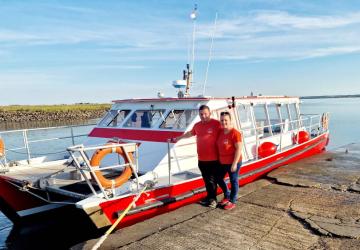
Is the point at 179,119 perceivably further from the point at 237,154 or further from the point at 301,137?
the point at 301,137

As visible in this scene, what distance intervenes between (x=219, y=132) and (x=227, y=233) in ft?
5.66

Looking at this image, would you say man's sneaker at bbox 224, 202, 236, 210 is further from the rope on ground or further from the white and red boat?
the rope on ground

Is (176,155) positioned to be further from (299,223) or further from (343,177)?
(343,177)

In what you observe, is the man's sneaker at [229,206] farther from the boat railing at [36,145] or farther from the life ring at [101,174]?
the boat railing at [36,145]

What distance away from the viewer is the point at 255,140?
920cm

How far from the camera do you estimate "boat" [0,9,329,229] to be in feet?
18.8

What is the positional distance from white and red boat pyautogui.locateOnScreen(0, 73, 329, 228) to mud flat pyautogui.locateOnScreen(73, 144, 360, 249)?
47 cm

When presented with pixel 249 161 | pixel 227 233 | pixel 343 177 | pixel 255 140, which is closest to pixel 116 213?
pixel 227 233

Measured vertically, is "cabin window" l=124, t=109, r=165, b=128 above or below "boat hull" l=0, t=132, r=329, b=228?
above

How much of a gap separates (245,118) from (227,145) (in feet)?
12.1

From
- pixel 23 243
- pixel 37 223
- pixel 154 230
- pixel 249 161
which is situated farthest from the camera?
pixel 249 161

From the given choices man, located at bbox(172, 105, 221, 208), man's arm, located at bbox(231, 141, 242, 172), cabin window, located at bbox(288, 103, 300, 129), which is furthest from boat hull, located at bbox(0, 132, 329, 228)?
cabin window, located at bbox(288, 103, 300, 129)

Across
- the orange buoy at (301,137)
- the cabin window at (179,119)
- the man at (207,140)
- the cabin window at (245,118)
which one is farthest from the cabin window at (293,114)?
the man at (207,140)

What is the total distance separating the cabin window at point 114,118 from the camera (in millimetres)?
9248
